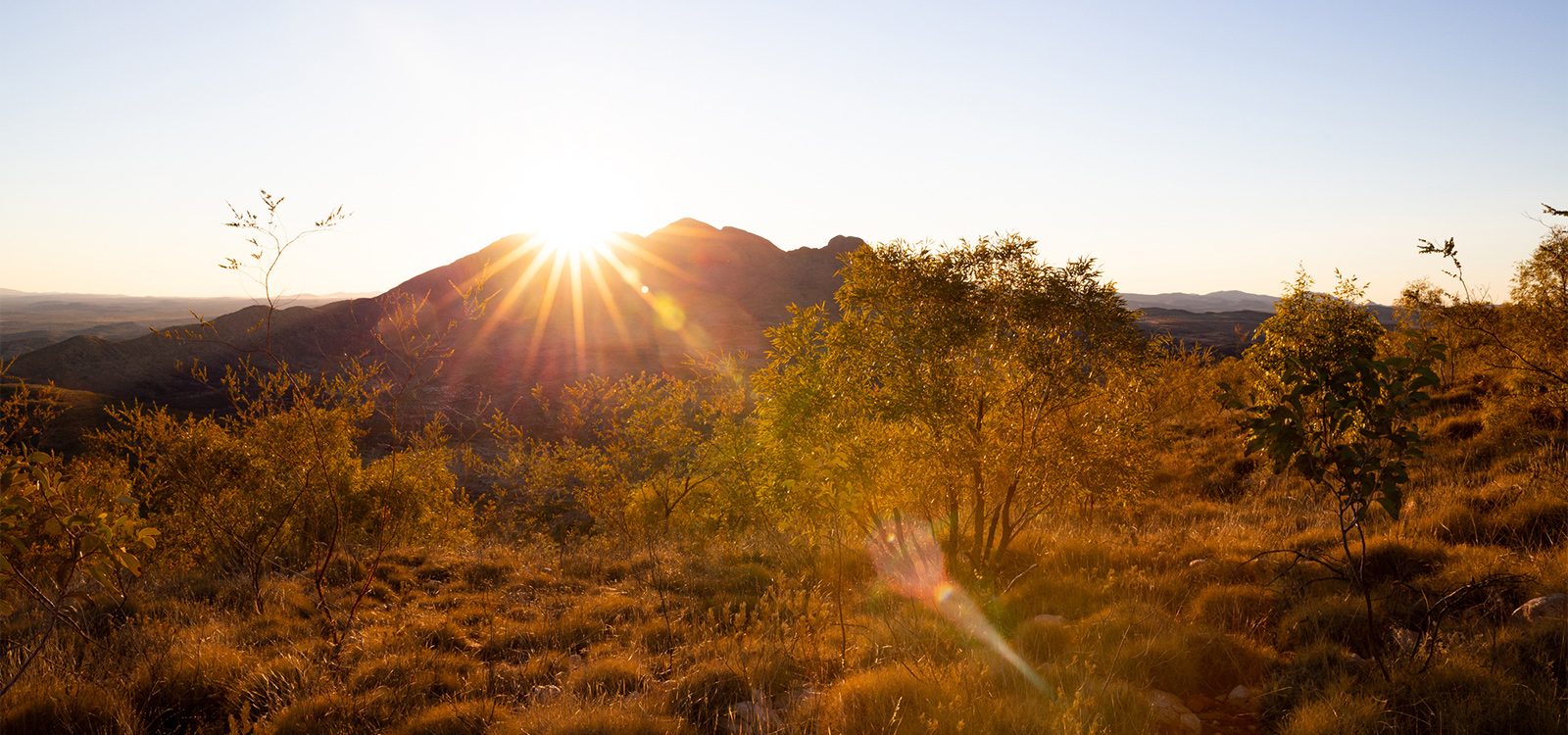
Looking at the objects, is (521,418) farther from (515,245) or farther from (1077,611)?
(515,245)

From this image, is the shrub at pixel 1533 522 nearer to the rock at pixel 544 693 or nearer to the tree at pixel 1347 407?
the tree at pixel 1347 407

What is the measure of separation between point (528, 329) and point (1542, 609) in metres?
148

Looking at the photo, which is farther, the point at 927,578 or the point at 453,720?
the point at 927,578

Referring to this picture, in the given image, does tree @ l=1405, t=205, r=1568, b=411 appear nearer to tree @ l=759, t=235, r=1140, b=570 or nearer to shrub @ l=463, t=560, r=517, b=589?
tree @ l=759, t=235, r=1140, b=570

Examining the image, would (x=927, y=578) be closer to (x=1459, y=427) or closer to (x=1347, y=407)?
(x=1347, y=407)

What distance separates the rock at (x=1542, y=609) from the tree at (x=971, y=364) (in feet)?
13.3

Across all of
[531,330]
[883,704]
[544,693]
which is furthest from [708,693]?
[531,330]

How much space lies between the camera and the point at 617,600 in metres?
11.5

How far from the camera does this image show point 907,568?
38.6 ft

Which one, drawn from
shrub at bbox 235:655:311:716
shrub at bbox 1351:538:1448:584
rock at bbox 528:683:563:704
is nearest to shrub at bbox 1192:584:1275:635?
shrub at bbox 1351:538:1448:584

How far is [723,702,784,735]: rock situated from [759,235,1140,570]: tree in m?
4.28

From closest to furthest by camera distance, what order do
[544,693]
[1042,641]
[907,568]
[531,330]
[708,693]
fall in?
1. [708,693]
2. [544,693]
3. [1042,641]
4. [907,568]
5. [531,330]

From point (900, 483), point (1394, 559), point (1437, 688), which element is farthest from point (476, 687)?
point (1394, 559)

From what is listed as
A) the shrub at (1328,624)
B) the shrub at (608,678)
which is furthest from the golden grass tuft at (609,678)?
the shrub at (1328,624)
